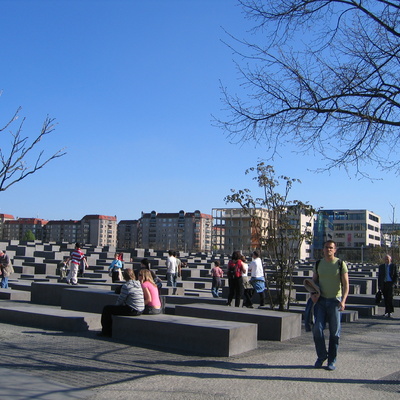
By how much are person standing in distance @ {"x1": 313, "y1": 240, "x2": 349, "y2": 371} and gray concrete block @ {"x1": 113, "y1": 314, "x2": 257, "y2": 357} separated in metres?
1.32

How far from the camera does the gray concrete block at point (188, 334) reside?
25.7 feet

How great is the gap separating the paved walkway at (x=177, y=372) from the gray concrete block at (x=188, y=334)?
0.22m

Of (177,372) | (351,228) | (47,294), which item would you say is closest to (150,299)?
(177,372)

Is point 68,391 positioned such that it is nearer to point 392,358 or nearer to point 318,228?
point 392,358

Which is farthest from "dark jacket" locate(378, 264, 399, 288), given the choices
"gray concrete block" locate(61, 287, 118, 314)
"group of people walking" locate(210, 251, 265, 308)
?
"gray concrete block" locate(61, 287, 118, 314)

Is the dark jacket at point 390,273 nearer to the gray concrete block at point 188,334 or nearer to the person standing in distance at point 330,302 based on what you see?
the gray concrete block at point 188,334

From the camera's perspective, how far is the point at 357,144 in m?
9.00

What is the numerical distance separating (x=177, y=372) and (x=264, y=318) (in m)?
3.24

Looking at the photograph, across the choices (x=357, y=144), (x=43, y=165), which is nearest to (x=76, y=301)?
(x=43, y=165)

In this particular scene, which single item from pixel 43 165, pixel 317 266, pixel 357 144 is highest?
pixel 357 144

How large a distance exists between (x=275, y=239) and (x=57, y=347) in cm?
659

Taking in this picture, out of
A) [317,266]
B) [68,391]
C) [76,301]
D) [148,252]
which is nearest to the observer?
[68,391]

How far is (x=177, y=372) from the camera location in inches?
263

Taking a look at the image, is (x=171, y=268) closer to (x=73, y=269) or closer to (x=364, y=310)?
(x=73, y=269)
